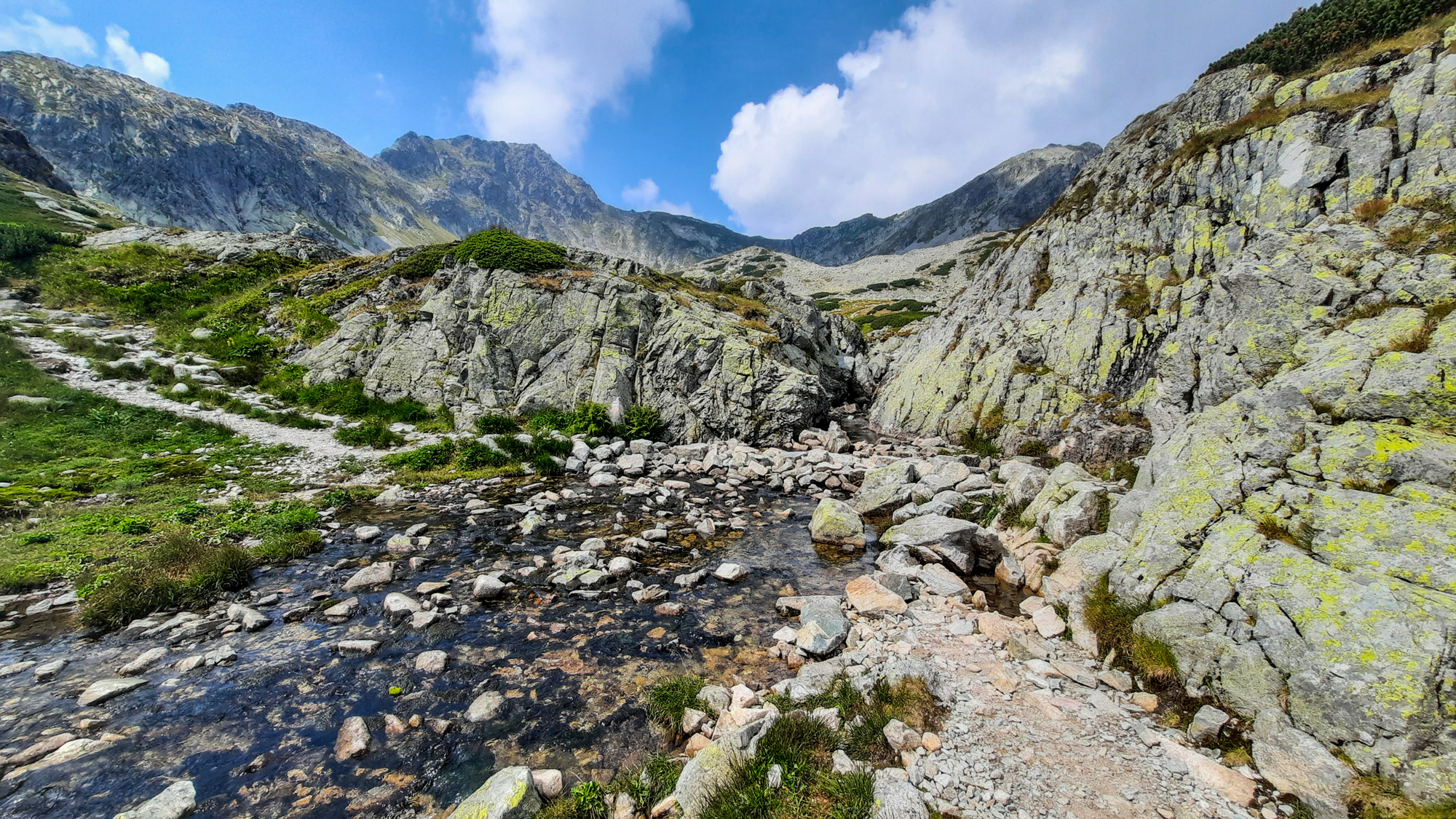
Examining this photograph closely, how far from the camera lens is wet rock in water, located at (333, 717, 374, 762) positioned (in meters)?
6.34

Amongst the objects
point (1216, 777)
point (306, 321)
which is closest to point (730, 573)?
point (1216, 777)

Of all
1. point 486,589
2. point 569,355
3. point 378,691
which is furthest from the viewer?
point 569,355

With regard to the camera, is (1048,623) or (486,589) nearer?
(1048,623)

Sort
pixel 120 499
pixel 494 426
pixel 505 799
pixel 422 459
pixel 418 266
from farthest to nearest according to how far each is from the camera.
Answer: pixel 418 266
pixel 494 426
pixel 422 459
pixel 120 499
pixel 505 799

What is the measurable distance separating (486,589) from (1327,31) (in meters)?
62.0

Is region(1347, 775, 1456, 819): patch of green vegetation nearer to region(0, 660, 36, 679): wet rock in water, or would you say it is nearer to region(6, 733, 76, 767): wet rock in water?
region(6, 733, 76, 767): wet rock in water

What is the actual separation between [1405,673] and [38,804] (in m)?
15.5

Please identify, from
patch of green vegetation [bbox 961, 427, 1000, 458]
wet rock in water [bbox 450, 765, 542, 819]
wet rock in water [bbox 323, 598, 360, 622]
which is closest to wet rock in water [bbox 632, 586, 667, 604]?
wet rock in water [bbox 450, 765, 542, 819]

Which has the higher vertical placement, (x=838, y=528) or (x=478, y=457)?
(x=478, y=457)

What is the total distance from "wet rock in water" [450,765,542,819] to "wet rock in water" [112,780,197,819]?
309 centimetres

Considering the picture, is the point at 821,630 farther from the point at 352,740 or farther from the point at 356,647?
the point at 356,647

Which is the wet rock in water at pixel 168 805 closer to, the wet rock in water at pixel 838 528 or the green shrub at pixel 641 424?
the wet rock in water at pixel 838 528

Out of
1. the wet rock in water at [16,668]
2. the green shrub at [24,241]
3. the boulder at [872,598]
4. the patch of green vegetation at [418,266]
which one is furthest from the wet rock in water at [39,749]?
the green shrub at [24,241]

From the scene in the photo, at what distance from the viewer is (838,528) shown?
1471 centimetres
